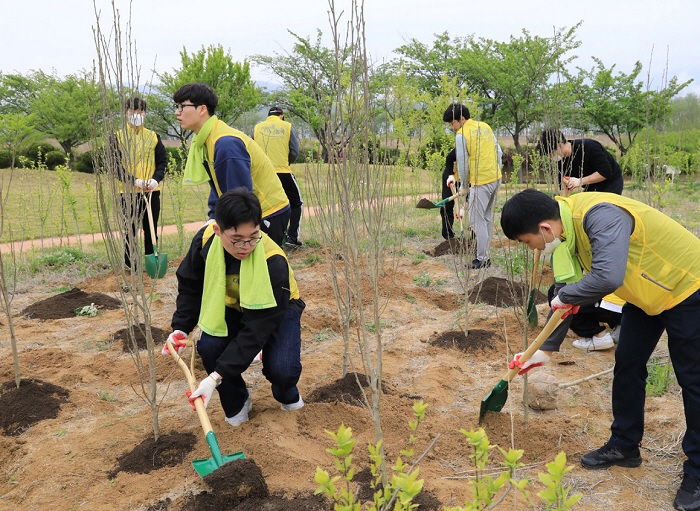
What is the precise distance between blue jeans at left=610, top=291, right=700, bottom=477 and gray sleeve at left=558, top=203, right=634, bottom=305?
32 centimetres

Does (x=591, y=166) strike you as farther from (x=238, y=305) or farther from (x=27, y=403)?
(x=27, y=403)

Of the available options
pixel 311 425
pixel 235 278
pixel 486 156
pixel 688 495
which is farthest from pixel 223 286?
pixel 486 156

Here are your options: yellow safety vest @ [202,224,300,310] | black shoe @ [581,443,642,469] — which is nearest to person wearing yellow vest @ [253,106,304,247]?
yellow safety vest @ [202,224,300,310]

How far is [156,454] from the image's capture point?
2549 mm

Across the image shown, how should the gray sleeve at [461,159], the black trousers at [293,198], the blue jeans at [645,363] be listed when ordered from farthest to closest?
1. the black trousers at [293,198]
2. the gray sleeve at [461,159]
3. the blue jeans at [645,363]

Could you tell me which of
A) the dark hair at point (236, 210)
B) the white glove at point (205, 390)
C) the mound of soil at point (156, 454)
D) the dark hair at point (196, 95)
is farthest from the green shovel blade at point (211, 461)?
the dark hair at point (196, 95)

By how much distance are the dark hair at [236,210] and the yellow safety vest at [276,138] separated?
156 inches

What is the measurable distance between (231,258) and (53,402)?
1392 mm

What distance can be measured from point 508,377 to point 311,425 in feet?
3.09

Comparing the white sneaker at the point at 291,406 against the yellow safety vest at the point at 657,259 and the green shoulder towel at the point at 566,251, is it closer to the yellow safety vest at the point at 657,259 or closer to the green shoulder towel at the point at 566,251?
the green shoulder towel at the point at 566,251

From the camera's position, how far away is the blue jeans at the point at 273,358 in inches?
107

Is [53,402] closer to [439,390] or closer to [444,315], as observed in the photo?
[439,390]

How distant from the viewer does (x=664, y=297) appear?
2.15m

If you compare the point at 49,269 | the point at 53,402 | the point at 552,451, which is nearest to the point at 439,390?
the point at 552,451
